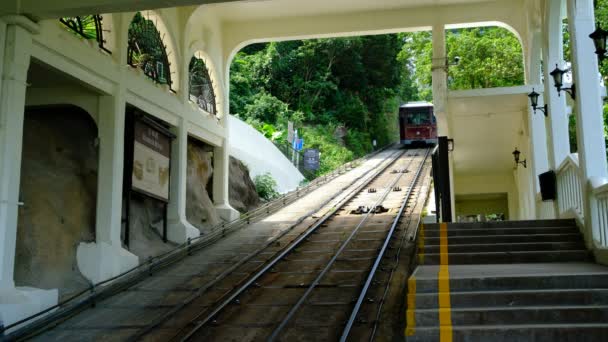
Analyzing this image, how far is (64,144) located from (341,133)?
31.5m

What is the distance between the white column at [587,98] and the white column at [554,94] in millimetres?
1848

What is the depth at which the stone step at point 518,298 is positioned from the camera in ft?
21.3

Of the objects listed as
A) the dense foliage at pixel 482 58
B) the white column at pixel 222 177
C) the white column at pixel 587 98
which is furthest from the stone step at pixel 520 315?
the dense foliage at pixel 482 58

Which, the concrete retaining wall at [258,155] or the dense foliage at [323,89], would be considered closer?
the concrete retaining wall at [258,155]

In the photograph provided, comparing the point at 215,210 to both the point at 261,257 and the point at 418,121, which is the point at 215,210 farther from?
the point at 418,121

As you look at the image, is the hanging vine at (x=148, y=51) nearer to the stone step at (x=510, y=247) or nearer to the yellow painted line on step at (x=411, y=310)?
the stone step at (x=510, y=247)

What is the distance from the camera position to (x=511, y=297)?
6.64m

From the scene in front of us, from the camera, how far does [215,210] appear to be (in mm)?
16594

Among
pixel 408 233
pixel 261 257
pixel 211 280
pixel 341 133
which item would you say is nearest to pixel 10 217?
pixel 211 280

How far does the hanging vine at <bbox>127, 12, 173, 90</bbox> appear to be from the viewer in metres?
12.4

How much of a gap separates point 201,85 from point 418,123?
24454 mm

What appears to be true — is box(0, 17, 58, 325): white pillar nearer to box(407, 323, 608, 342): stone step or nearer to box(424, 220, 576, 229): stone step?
box(407, 323, 608, 342): stone step

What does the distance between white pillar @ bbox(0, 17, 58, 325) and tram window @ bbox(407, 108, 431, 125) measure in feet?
105

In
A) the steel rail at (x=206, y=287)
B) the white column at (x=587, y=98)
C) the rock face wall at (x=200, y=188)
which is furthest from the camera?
the rock face wall at (x=200, y=188)
